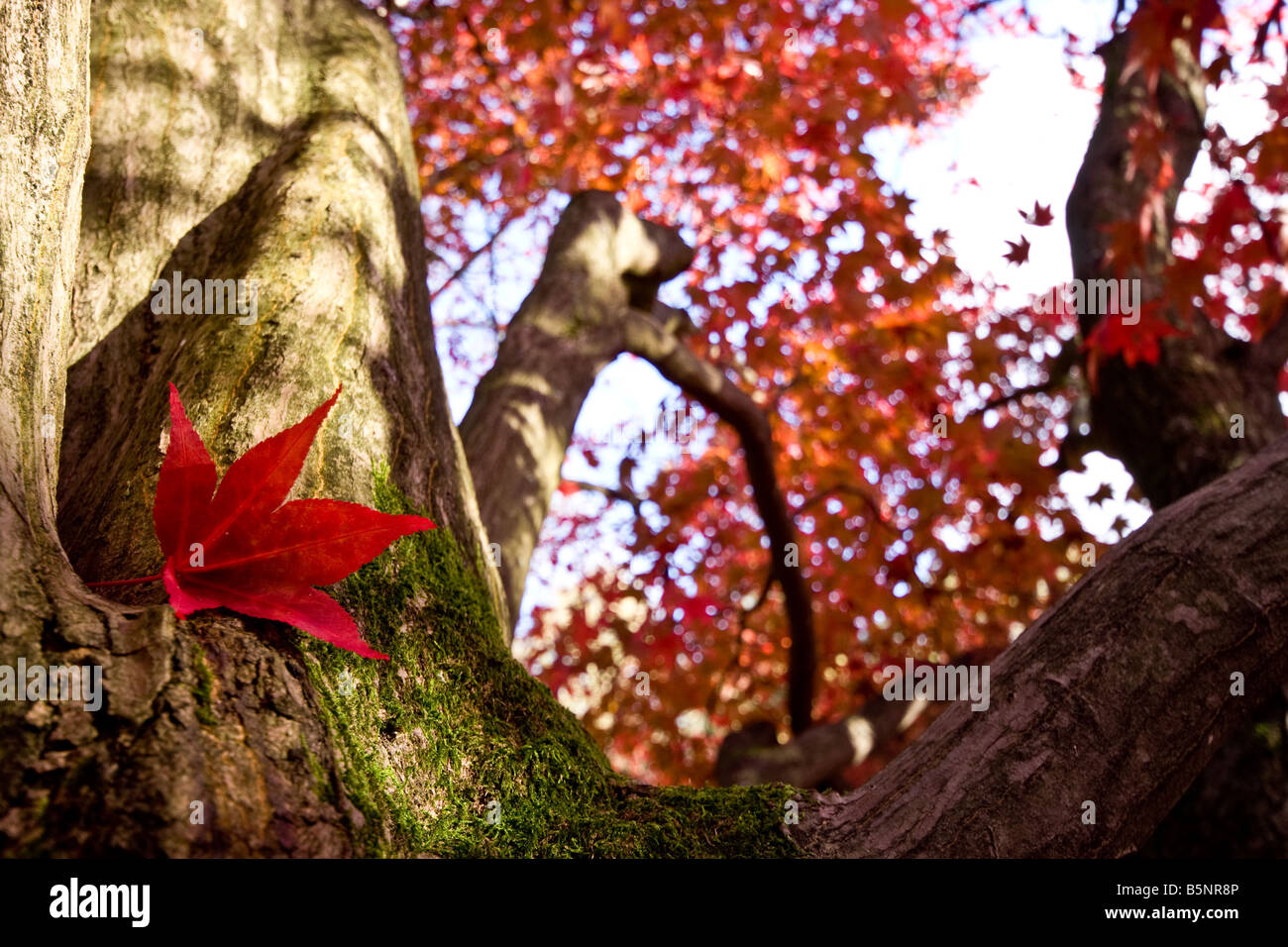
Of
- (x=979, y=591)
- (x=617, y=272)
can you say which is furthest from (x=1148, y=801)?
(x=979, y=591)

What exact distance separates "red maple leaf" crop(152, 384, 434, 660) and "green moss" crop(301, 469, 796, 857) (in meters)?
0.14

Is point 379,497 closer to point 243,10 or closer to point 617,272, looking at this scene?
point 243,10

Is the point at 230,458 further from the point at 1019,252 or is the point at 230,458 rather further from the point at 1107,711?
the point at 1019,252

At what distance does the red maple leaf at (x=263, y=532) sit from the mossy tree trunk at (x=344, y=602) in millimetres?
72

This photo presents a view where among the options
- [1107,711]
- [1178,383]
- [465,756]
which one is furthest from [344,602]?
[1178,383]

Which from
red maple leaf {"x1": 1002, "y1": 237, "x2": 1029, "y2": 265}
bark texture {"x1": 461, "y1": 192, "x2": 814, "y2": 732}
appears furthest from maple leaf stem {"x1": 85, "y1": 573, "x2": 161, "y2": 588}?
red maple leaf {"x1": 1002, "y1": 237, "x2": 1029, "y2": 265}

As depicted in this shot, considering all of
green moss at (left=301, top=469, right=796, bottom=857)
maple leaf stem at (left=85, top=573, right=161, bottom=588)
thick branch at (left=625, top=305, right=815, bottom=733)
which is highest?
thick branch at (left=625, top=305, right=815, bottom=733)

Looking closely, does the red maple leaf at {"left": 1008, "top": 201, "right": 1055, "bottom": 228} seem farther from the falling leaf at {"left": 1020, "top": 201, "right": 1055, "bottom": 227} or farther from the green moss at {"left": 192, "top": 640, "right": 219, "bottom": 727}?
the green moss at {"left": 192, "top": 640, "right": 219, "bottom": 727}

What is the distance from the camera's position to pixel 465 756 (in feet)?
4.64

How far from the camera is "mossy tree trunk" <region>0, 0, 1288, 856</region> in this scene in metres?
1.05

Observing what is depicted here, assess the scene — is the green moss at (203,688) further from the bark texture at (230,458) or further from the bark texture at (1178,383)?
the bark texture at (1178,383)

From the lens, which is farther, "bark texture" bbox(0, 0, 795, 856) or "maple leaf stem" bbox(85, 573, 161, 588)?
"maple leaf stem" bbox(85, 573, 161, 588)

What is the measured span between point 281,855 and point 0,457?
2.31 feet

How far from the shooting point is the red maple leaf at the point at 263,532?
3.99ft
